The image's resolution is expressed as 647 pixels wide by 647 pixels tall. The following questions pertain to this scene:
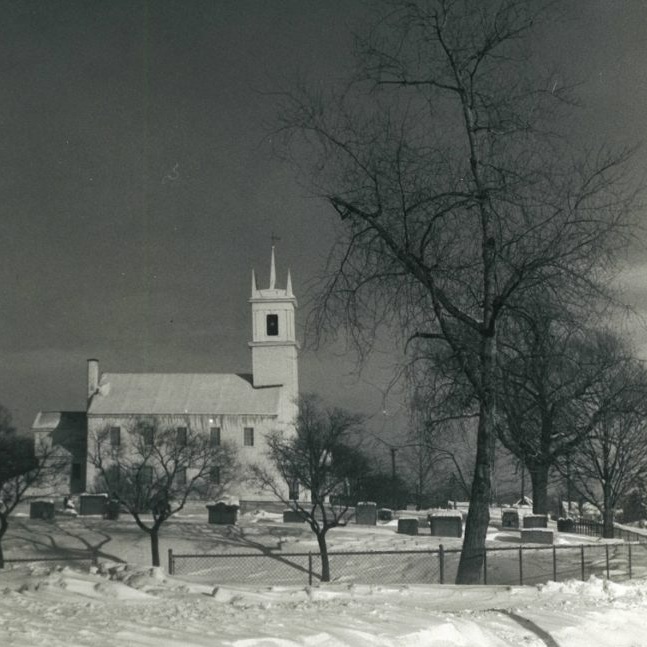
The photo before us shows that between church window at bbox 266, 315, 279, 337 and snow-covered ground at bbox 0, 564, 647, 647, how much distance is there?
68.1m

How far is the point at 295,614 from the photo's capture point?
8820mm

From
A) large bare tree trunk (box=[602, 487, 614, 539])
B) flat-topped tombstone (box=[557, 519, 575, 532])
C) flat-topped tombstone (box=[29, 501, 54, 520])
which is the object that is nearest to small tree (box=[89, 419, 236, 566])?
flat-topped tombstone (box=[29, 501, 54, 520])

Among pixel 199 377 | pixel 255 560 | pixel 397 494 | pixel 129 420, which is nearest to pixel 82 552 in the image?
pixel 255 560

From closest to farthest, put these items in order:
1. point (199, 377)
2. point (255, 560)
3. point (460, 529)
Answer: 1. point (255, 560)
2. point (460, 529)
3. point (199, 377)

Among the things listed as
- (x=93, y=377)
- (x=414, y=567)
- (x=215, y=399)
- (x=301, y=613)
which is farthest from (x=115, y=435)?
(x=301, y=613)

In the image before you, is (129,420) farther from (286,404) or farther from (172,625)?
(172,625)

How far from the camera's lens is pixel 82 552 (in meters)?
33.2

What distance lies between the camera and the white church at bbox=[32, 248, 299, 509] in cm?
7594

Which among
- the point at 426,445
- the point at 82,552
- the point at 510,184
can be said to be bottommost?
the point at 82,552

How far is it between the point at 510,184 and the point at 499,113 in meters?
1.42

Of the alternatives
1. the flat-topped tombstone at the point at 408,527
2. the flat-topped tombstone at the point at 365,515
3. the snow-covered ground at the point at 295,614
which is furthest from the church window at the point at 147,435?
the snow-covered ground at the point at 295,614

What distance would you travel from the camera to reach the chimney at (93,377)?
257ft

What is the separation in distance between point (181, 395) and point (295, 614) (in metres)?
71.3

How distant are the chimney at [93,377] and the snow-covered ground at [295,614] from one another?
68.8m
